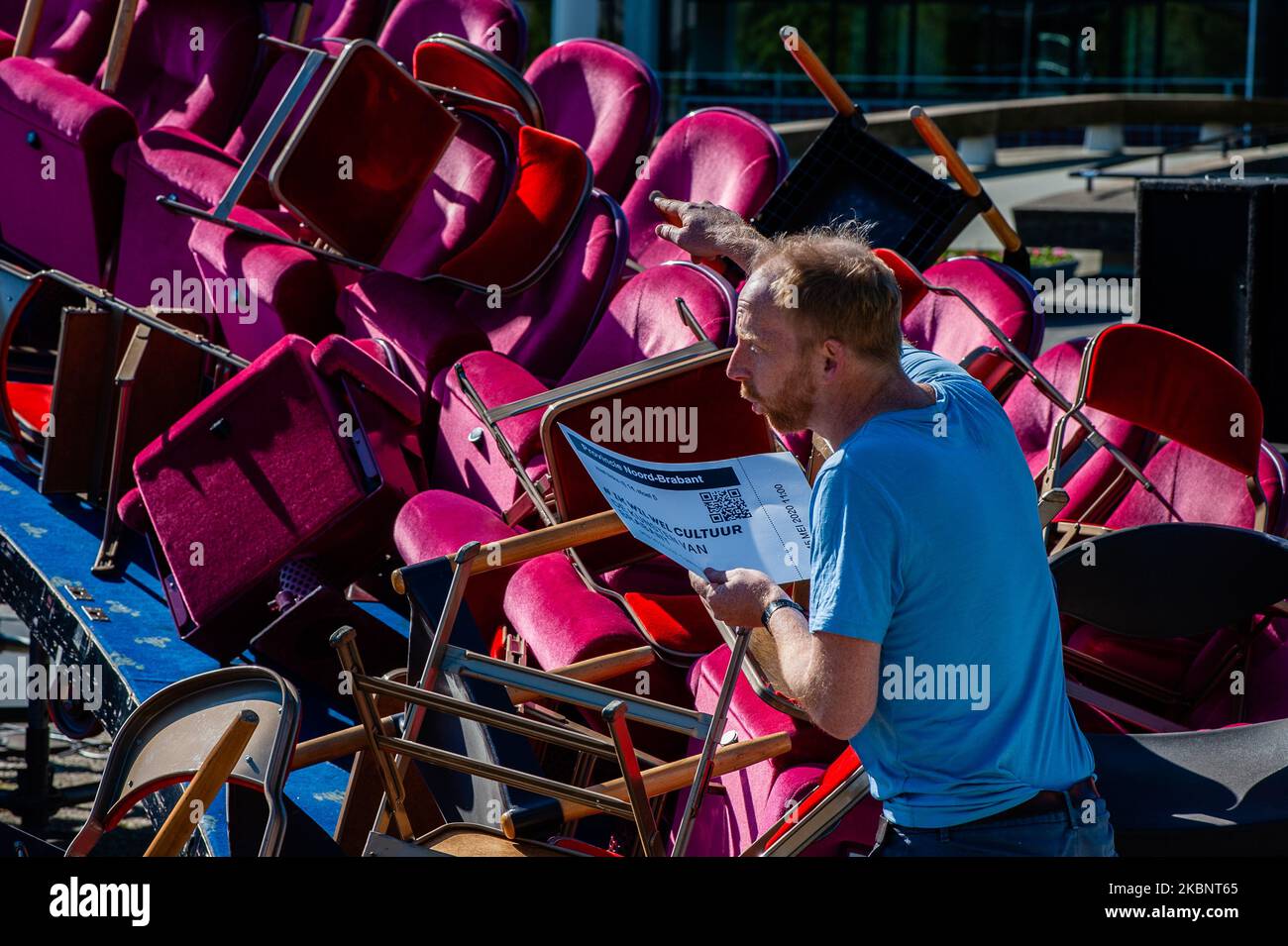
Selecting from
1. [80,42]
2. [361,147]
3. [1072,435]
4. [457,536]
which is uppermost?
[80,42]

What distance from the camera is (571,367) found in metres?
4.09

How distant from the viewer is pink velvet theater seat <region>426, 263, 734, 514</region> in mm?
3668

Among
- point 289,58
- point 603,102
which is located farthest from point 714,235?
point 289,58

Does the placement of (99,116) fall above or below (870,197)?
above

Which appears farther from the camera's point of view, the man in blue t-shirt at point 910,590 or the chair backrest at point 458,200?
the chair backrest at point 458,200

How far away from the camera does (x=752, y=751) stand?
7.80 feet

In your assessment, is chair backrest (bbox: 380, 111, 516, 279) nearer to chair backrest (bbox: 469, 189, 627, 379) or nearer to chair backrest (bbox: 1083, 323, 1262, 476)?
chair backrest (bbox: 469, 189, 627, 379)

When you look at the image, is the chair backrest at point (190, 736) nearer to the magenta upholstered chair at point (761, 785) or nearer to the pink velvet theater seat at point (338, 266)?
the magenta upholstered chair at point (761, 785)

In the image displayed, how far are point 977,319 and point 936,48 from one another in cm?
1676

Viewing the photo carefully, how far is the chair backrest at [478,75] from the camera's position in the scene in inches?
189

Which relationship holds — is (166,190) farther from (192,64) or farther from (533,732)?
(533,732)

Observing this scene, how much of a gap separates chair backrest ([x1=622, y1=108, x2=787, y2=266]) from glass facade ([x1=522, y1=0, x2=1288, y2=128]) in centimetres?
1282

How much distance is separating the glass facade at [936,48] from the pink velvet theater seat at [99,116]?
11.8 metres

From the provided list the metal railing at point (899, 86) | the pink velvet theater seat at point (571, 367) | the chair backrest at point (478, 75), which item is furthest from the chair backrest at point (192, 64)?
the metal railing at point (899, 86)
